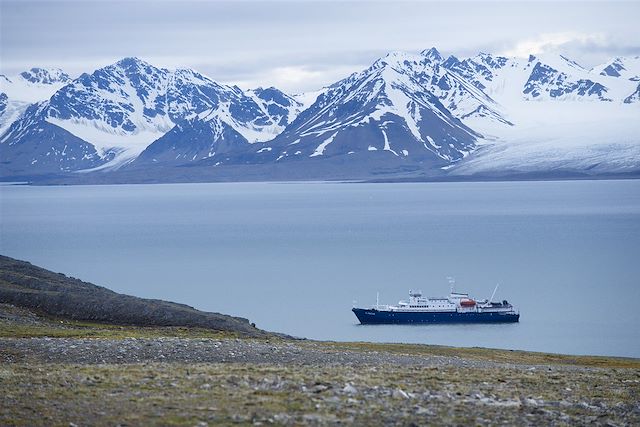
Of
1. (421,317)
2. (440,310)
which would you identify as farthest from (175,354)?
(440,310)

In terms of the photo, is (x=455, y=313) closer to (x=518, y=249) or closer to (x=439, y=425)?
(x=518, y=249)

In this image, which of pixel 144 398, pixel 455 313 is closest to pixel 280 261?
pixel 455 313

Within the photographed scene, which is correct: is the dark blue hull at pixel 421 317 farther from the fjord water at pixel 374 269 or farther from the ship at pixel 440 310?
the fjord water at pixel 374 269

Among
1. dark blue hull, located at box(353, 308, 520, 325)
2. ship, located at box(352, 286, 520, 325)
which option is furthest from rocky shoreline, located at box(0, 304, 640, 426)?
ship, located at box(352, 286, 520, 325)

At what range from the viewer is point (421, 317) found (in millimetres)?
85188

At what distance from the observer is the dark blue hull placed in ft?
271

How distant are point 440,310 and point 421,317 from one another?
1.66 metres

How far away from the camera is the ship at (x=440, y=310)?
83.9 metres

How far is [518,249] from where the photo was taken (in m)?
135

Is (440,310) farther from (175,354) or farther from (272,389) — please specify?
(272,389)

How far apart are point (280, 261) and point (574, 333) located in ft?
182

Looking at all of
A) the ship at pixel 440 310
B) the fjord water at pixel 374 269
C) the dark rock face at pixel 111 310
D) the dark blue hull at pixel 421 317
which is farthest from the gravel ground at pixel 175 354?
the ship at pixel 440 310

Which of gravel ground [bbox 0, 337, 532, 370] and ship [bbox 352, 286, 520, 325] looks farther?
ship [bbox 352, 286, 520, 325]

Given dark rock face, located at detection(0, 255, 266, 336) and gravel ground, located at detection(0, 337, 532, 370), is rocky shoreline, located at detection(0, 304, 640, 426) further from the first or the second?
dark rock face, located at detection(0, 255, 266, 336)
